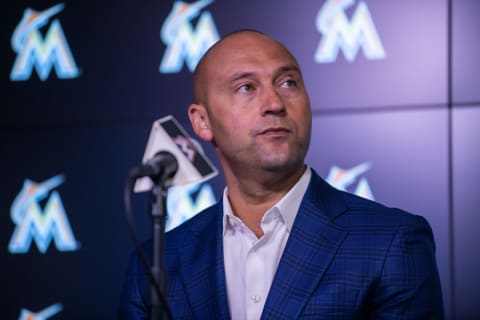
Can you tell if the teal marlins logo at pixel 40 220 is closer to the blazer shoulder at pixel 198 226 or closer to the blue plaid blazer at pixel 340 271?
the blazer shoulder at pixel 198 226

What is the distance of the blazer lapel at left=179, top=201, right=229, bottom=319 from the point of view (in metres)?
1.91

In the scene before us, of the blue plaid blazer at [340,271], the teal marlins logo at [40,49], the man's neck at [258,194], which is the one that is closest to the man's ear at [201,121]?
the man's neck at [258,194]

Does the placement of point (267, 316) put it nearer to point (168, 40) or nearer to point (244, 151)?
point (244, 151)

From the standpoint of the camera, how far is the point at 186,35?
2914 millimetres

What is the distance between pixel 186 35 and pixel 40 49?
600 millimetres

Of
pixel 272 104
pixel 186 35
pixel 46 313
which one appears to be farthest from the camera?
pixel 46 313

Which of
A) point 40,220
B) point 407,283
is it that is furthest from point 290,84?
point 40,220

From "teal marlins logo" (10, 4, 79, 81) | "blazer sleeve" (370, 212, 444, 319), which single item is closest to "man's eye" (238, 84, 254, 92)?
"blazer sleeve" (370, 212, 444, 319)

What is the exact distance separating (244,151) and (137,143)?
3.60 feet

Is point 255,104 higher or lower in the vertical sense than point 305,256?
higher

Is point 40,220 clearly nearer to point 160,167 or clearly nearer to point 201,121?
point 201,121

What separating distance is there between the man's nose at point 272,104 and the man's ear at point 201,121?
0.23m

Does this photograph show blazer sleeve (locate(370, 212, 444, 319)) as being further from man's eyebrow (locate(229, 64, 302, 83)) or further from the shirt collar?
man's eyebrow (locate(229, 64, 302, 83))

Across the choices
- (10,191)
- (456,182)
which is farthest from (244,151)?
(10,191)
